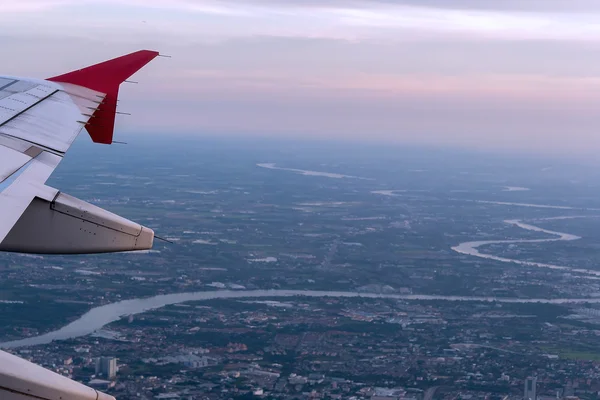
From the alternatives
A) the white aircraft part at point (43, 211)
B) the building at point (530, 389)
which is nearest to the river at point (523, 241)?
the building at point (530, 389)

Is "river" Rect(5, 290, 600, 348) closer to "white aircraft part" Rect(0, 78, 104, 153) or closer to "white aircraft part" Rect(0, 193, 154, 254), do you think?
"white aircraft part" Rect(0, 78, 104, 153)

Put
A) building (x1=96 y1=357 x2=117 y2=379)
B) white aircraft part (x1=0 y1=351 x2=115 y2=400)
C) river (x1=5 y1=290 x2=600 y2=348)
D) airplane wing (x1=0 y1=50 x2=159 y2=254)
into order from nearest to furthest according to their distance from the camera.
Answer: white aircraft part (x1=0 y1=351 x2=115 y2=400) → airplane wing (x1=0 y1=50 x2=159 y2=254) → building (x1=96 y1=357 x2=117 y2=379) → river (x1=5 y1=290 x2=600 y2=348)

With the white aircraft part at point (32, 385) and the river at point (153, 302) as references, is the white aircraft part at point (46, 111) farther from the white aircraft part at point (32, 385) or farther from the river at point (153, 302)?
the river at point (153, 302)

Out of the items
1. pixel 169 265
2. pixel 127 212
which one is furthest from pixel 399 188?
pixel 169 265

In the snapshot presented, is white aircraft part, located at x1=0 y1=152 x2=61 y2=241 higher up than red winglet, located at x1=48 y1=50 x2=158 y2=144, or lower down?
lower down

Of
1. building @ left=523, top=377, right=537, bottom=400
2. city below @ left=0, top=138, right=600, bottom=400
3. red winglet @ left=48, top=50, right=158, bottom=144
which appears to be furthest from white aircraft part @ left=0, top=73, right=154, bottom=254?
building @ left=523, top=377, right=537, bottom=400

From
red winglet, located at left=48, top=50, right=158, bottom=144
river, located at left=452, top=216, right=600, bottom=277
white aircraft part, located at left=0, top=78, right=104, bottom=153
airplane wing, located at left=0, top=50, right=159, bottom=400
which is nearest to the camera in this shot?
airplane wing, located at left=0, top=50, right=159, bottom=400

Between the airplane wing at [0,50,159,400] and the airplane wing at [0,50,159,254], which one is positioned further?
the airplane wing at [0,50,159,254]
